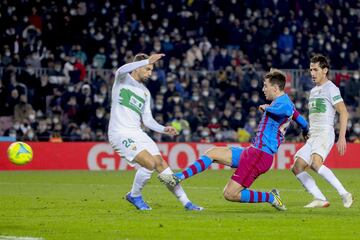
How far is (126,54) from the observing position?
32.3 meters

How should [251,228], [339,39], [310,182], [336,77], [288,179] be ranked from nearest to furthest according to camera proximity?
[251,228] < [310,182] < [288,179] < [336,77] < [339,39]

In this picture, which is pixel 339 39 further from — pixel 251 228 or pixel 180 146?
pixel 251 228

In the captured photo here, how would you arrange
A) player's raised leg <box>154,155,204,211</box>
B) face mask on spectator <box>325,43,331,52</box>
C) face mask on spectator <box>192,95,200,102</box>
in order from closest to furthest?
player's raised leg <box>154,155,204,211</box>
face mask on spectator <box>192,95,200,102</box>
face mask on spectator <box>325,43,331,52</box>

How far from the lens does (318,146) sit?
15.0m

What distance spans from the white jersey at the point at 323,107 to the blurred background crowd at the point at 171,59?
48.0 feet

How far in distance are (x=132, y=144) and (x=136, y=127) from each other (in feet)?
1.13

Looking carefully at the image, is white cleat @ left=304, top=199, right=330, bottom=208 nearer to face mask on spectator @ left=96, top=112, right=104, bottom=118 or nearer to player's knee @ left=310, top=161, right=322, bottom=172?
player's knee @ left=310, top=161, right=322, bottom=172

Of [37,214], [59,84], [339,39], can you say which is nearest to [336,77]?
[339,39]

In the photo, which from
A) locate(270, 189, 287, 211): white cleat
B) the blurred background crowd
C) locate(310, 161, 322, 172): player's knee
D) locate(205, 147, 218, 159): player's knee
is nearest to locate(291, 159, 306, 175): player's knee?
locate(310, 161, 322, 172): player's knee

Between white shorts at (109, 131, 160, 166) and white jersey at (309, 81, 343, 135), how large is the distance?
2.60m

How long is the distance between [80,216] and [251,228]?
264cm

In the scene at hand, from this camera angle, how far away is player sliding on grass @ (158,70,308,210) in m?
13.4

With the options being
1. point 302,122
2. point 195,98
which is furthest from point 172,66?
point 302,122

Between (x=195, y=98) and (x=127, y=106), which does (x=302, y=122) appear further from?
(x=195, y=98)
